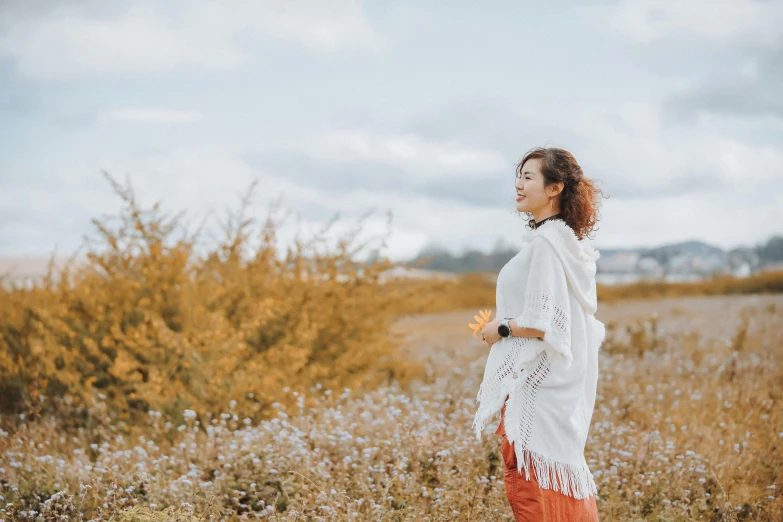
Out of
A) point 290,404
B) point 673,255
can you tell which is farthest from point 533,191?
point 673,255

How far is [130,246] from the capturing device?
6828 millimetres

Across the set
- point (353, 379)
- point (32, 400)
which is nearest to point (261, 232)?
point (353, 379)

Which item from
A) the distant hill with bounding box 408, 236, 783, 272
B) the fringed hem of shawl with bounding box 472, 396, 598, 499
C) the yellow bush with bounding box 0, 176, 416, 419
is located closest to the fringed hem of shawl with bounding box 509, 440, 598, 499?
the fringed hem of shawl with bounding box 472, 396, 598, 499

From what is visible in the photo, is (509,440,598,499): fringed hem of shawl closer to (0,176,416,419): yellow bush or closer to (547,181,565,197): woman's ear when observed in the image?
(547,181,565,197): woman's ear

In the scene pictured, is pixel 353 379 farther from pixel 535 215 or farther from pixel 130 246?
pixel 535 215

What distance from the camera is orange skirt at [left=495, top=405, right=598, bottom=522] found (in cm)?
292

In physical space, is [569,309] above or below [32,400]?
above

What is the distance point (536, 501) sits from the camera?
2.93m

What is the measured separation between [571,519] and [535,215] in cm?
129

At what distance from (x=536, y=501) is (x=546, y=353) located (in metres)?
0.60

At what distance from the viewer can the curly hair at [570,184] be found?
310 centimetres

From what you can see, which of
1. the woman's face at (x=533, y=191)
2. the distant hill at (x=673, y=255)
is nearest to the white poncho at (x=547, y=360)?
the woman's face at (x=533, y=191)

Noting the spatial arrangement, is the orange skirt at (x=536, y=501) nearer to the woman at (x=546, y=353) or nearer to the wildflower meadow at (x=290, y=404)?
the woman at (x=546, y=353)

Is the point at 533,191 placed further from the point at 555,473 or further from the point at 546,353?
the point at 555,473
